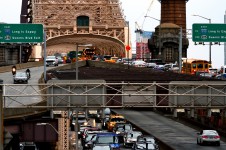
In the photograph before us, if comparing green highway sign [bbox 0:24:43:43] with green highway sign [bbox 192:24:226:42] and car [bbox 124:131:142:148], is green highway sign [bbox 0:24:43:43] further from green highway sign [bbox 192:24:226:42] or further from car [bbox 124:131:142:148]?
car [bbox 124:131:142:148]

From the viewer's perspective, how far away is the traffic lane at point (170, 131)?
230 ft

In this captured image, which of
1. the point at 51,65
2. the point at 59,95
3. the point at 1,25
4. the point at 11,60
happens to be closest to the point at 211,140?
the point at 59,95

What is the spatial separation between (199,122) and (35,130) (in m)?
42.7

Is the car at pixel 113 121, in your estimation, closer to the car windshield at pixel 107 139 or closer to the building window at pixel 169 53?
the car windshield at pixel 107 139

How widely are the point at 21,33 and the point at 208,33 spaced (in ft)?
79.5

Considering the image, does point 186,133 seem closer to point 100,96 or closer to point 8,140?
point 100,96

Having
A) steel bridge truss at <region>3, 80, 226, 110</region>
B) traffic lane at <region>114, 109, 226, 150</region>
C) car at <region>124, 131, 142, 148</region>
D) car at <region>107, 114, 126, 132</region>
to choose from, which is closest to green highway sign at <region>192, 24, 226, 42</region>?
traffic lane at <region>114, 109, 226, 150</region>

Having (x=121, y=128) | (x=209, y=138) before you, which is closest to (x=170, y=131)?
(x=121, y=128)

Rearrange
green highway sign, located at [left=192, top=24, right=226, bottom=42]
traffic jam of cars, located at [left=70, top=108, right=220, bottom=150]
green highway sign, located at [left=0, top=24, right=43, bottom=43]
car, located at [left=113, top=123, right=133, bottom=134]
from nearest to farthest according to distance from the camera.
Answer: traffic jam of cars, located at [left=70, top=108, right=220, bottom=150] < car, located at [left=113, top=123, right=133, bottom=134] < green highway sign, located at [left=192, top=24, right=226, bottom=42] < green highway sign, located at [left=0, top=24, right=43, bottom=43]

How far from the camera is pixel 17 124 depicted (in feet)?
164

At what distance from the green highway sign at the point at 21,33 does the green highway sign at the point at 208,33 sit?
20046 mm

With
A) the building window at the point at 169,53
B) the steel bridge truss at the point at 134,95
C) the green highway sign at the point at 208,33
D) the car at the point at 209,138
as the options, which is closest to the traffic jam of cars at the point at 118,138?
the car at the point at 209,138

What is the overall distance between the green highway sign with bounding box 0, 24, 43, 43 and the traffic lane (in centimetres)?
1765

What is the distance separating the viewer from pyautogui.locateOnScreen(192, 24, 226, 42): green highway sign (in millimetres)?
106812
